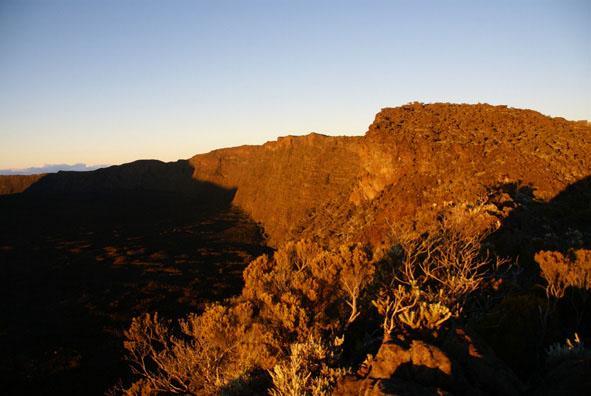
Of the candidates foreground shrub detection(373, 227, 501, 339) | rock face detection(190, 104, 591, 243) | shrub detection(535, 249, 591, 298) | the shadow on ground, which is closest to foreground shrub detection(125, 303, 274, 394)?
foreground shrub detection(373, 227, 501, 339)

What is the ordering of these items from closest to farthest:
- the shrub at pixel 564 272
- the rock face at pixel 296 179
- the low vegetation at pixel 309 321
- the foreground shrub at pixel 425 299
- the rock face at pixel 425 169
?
the foreground shrub at pixel 425 299
the low vegetation at pixel 309 321
the shrub at pixel 564 272
the rock face at pixel 425 169
the rock face at pixel 296 179

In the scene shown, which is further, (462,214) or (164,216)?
(164,216)

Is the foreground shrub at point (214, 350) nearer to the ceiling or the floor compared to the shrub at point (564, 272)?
nearer to the floor

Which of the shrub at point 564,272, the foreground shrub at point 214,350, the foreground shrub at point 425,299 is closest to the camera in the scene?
the foreground shrub at point 425,299

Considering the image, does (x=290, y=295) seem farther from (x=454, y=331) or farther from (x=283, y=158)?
(x=283, y=158)

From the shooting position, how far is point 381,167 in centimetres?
3784

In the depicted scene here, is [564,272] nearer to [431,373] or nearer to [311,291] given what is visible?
[311,291]

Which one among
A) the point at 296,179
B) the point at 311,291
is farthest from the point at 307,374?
the point at 296,179

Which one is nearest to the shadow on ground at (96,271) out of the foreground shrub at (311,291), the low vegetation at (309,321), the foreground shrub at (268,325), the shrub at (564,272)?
A: the foreground shrub at (268,325)

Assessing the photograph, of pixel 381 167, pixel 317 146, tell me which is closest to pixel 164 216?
pixel 317 146

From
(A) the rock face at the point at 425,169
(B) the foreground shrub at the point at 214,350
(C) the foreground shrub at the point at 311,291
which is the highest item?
(A) the rock face at the point at 425,169

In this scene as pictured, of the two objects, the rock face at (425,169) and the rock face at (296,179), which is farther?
the rock face at (296,179)

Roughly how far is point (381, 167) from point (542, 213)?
16506mm

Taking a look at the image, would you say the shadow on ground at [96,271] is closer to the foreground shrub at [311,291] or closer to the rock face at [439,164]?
the foreground shrub at [311,291]
